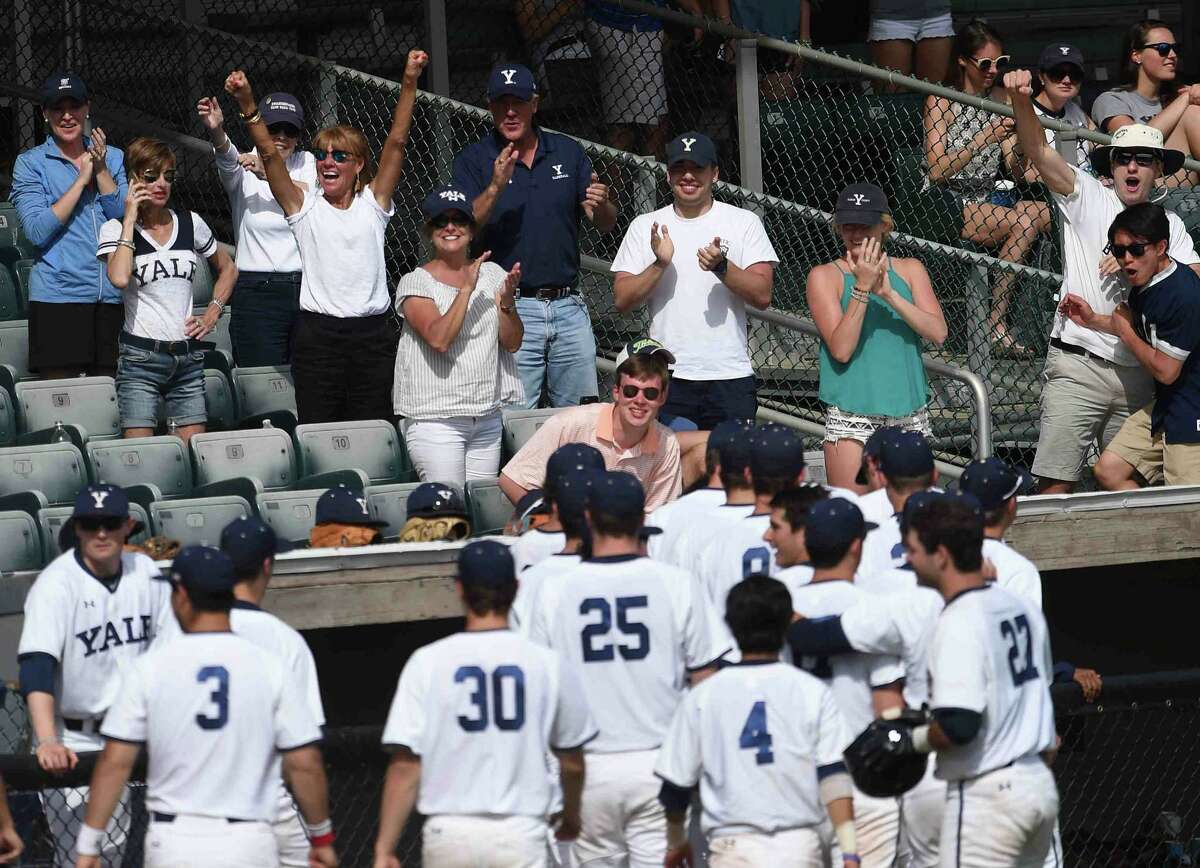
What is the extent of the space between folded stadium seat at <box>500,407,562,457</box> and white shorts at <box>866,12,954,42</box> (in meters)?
4.11

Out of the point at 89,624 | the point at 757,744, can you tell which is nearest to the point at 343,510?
the point at 89,624

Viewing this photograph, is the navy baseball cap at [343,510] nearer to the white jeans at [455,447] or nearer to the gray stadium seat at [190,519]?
the gray stadium seat at [190,519]

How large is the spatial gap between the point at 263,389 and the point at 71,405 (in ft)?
2.99

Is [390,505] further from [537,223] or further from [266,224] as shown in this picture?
[266,224]

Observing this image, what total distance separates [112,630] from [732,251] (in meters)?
3.28

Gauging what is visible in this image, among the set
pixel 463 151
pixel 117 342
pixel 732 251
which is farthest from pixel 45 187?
pixel 732 251

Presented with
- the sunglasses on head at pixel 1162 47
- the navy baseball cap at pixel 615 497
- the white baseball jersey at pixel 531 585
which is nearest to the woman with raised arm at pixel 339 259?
the white baseball jersey at pixel 531 585

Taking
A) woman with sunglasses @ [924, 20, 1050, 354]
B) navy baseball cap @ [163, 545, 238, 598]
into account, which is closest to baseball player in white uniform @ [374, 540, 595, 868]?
navy baseball cap @ [163, 545, 238, 598]

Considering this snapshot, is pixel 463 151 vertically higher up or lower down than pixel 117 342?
higher up

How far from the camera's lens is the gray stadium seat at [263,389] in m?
9.45

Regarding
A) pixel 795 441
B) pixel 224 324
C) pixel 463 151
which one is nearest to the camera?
pixel 795 441

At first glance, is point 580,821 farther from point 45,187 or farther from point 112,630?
point 45,187

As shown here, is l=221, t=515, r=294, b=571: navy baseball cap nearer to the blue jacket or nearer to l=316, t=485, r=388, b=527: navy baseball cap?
l=316, t=485, r=388, b=527: navy baseball cap

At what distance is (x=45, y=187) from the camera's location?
9.30m
